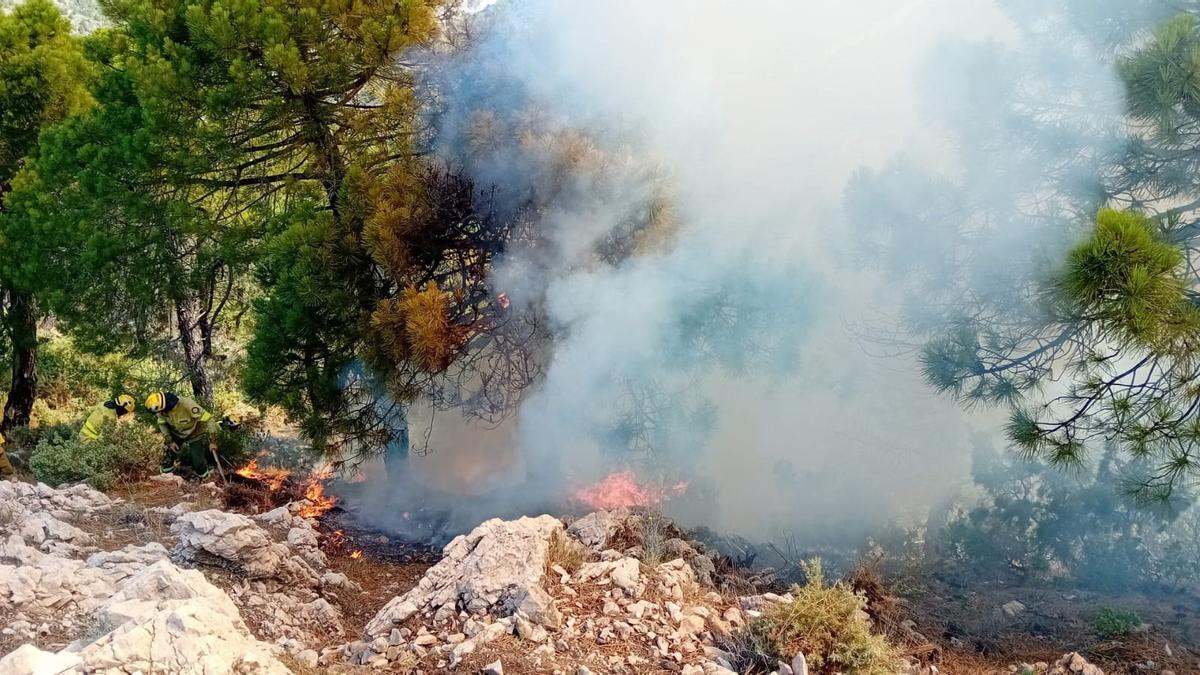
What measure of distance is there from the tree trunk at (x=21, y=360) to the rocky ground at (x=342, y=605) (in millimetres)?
6877

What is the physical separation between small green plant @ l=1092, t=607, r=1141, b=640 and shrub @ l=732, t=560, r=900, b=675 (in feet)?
8.81

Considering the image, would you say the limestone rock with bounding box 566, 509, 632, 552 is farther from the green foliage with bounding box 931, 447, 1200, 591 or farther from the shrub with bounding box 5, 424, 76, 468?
the shrub with bounding box 5, 424, 76, 468

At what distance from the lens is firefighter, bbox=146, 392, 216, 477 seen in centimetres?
933

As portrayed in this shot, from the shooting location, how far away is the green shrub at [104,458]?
29.6 feet

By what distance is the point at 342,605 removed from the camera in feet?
21.8

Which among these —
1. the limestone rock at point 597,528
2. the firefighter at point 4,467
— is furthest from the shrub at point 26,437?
the limestone rock at point 597,528

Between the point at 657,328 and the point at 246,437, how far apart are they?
20.5ft

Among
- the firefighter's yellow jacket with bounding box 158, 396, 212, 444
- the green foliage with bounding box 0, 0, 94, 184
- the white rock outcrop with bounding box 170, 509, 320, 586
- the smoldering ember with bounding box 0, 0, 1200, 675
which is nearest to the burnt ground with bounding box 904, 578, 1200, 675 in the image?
the smoldering ember with bounding box 0, 0, 1200, 675

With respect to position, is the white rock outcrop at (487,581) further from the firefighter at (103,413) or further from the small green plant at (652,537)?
the firefighter at (103,413)

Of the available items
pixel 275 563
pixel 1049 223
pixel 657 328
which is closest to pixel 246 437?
pixel 275 563

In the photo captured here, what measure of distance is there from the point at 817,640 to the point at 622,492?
4.67 metres

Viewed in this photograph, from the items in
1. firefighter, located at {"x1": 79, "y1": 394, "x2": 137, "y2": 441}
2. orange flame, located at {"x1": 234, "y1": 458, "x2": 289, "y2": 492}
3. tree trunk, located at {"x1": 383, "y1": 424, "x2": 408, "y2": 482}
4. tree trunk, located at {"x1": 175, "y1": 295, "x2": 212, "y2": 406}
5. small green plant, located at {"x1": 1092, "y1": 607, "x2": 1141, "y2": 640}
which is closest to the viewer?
small green plant, located at {"x1": 1092, "y1": 607, "x2": 1141, "y2": 640}

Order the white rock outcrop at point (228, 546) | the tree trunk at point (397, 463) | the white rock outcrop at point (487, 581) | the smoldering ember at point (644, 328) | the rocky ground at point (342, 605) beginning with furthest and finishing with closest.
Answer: the tree trunk at point (397, 463)
the white rock outcrop at point (228, 546)
the smoldering ember at point (644, 328)
the white rock outcrop at point (487, 581)
the rocky ground at point (342, 605)

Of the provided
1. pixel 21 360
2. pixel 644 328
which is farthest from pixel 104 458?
pixel 644 328
